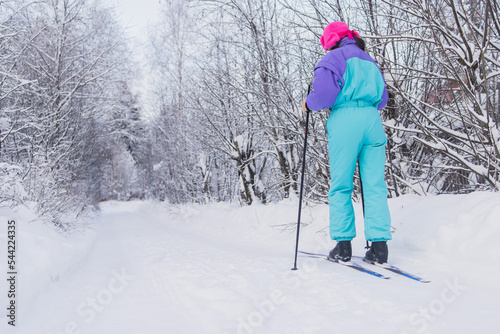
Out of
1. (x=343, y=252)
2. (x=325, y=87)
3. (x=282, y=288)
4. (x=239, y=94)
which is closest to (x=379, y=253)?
(x=343, y=252)

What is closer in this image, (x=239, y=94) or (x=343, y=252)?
(x=343, y=252)

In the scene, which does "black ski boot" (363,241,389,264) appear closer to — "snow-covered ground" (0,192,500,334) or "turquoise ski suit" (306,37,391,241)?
"turquoise ski suit" (306,37,391,241)

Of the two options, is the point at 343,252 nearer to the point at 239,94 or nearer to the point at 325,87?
the point at 325,87

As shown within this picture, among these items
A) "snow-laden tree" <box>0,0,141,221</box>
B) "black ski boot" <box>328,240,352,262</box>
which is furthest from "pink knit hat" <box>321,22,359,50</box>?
"snow-laden tree" <box>0,0,141,221</box>

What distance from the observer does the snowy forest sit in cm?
286

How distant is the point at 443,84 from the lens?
3.64 meters

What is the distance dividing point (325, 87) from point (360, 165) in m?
0.68

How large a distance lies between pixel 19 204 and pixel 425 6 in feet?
18.1

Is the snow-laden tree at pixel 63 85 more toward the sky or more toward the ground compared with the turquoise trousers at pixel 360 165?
more toward the sky

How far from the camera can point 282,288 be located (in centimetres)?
189

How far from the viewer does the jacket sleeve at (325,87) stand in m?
2.34

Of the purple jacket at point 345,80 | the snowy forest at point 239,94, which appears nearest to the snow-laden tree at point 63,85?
the snowy forest at point 239,94

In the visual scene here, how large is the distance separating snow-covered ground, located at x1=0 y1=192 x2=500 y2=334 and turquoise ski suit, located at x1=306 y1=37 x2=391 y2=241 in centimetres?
40

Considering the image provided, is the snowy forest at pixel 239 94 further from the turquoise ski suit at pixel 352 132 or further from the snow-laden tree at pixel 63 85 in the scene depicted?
the turquoise ski suit at pixel 352 132
